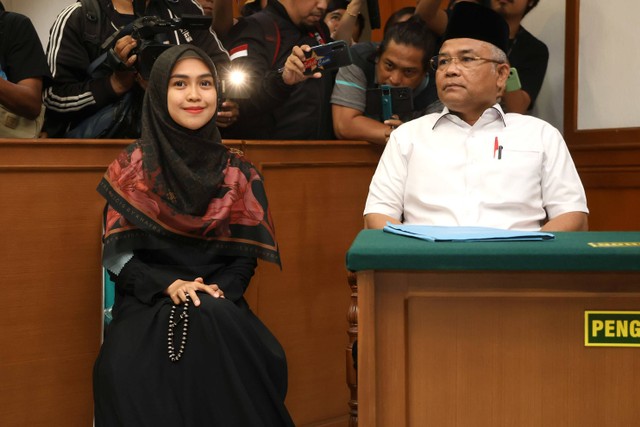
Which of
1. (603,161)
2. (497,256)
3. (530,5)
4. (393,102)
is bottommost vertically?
(497,256)

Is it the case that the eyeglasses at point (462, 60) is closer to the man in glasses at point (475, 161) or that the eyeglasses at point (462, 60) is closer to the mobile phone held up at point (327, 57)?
the man in glasses at point (475, 161)

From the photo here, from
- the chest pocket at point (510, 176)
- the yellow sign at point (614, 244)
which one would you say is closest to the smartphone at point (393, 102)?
the chest pocket at point (510, 176)

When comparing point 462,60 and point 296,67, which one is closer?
point 462,60

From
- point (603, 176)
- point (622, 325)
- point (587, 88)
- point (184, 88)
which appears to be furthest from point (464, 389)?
point (587, 88)

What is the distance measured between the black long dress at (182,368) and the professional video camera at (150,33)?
2.67 feet

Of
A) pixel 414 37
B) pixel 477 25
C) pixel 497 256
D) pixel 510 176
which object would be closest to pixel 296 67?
pixel 414 37

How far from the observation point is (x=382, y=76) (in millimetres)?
3672

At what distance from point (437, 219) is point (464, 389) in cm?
119

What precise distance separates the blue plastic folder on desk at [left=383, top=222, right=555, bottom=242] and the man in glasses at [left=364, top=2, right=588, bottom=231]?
2.73 ft

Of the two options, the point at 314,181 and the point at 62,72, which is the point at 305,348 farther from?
the point at 62,72

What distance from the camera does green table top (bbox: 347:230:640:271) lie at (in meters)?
1.72

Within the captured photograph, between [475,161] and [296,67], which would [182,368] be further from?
[296,67]

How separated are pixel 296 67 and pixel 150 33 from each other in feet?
1.79

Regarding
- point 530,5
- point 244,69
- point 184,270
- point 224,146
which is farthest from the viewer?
point 530,5
